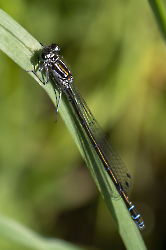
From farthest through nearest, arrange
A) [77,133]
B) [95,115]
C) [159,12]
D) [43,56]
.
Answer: [95,115] < [43,56] < [77,133] < [159,12]

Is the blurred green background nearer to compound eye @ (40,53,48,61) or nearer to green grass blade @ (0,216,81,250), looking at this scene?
compound eye @ (40,53,48,61)

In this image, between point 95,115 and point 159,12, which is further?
point 95,115

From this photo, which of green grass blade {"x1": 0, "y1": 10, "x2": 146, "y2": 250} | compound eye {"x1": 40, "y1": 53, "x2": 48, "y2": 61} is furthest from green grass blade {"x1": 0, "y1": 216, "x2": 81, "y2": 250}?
compound eye {"x1": 40, "y1": 53, "x2": 48, "y2": 61}

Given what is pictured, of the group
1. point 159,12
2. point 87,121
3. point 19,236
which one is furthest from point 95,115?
point 19,236

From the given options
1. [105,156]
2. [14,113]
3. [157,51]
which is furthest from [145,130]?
[14,113]

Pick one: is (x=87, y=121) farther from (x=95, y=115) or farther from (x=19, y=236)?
(x=19, y=236)

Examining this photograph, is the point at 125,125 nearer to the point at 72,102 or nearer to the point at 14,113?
the point at 72,102
